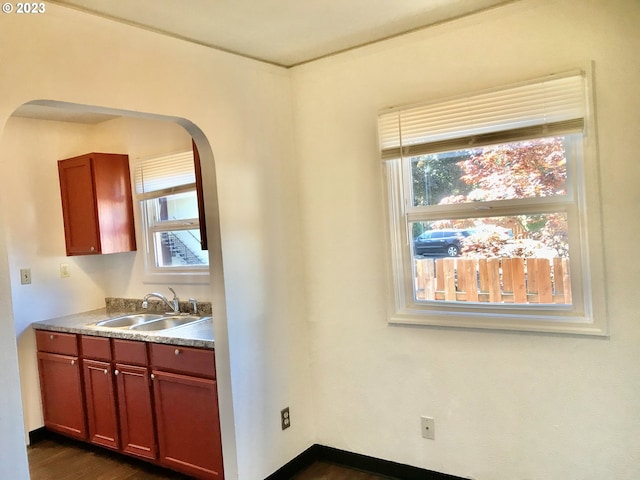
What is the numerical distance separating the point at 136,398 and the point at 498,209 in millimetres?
2404

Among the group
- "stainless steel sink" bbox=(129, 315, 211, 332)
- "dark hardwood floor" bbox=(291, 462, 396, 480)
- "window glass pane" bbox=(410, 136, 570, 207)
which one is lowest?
"dark hardwood floor" bbox=(291, 462, 396, 480)

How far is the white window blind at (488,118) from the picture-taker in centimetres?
212

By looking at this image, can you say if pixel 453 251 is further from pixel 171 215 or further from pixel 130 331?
pixel 171 215

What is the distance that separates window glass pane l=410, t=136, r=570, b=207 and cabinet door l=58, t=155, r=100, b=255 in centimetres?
241

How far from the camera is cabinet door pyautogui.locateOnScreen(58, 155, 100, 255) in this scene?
11.8 feet

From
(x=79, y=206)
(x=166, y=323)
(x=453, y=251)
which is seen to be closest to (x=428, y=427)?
(x=453, y=251)

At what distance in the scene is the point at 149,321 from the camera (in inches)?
134

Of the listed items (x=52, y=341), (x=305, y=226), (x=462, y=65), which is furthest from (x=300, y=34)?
(x=52, y=341)

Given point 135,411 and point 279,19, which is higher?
point 279,19

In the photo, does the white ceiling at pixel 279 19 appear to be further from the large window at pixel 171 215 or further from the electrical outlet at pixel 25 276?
the electrical outlet at pixel 25 276

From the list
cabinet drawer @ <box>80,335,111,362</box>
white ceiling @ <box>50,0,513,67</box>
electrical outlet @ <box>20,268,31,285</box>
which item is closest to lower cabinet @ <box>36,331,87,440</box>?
cabinet drawer @ <box>80,335,111,362</box>

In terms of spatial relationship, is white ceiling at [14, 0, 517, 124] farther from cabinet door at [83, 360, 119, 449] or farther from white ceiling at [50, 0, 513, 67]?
cabinet door at [83, 360, 119, 449]

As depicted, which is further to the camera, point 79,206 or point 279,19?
point 79,206

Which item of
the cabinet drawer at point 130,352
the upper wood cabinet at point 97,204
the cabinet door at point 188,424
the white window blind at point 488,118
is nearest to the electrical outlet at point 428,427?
the cabinet door at point 188,424
